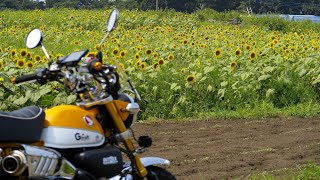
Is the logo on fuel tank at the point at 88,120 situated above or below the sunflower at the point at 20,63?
above

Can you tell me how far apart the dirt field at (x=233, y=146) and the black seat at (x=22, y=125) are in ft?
7.25

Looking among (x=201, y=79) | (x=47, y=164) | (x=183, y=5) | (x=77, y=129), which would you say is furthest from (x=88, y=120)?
(x=183, y=5)

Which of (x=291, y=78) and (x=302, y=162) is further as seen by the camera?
(x=291, y=78)

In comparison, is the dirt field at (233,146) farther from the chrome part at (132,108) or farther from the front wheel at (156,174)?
the chrome part at (132,108)

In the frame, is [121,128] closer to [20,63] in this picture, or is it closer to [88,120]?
[88,120]

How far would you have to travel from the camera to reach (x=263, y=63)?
9961 millimetres

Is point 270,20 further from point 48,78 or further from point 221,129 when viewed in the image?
point 48,78

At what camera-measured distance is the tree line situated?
37.5m

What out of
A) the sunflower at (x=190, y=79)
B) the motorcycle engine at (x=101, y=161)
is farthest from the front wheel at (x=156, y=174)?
the sunflower at (x=190, y=79)

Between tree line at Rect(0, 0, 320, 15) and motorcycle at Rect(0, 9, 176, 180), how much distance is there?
27743mm

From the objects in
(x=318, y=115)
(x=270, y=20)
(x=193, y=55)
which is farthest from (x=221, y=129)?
(x=270, y=20)

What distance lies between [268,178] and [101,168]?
1.81 m

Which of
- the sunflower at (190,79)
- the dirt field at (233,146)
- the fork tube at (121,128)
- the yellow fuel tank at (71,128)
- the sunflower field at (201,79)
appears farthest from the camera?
the sunflower at (190,79)

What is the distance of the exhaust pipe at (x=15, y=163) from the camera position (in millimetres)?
3408
